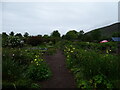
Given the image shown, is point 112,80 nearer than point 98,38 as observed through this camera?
Yes

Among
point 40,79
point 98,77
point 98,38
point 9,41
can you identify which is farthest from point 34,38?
point 98,38

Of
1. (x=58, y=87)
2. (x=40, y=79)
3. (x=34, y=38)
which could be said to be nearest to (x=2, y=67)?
(x=40, y=79)

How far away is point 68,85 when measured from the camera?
2867 mm

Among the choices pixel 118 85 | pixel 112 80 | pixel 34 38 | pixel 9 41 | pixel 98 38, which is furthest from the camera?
pixel 98 38

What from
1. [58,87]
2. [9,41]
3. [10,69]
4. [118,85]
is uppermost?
[9,41]

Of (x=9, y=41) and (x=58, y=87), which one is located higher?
(x=9, y=41)

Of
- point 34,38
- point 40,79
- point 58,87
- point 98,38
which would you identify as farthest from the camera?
point 98,38

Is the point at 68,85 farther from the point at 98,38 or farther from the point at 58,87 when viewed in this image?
the point at 98,38

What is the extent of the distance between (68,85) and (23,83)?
1128 mm

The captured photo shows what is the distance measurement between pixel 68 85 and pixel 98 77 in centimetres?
79

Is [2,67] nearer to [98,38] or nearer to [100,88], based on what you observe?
[100,88]

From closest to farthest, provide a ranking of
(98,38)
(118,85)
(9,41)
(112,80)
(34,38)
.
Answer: (118,85)
(112,80)
(9,41)
(34,38)
(98,38)

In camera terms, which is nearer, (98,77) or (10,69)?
(98,77)

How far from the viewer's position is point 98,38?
23109 millimetres
